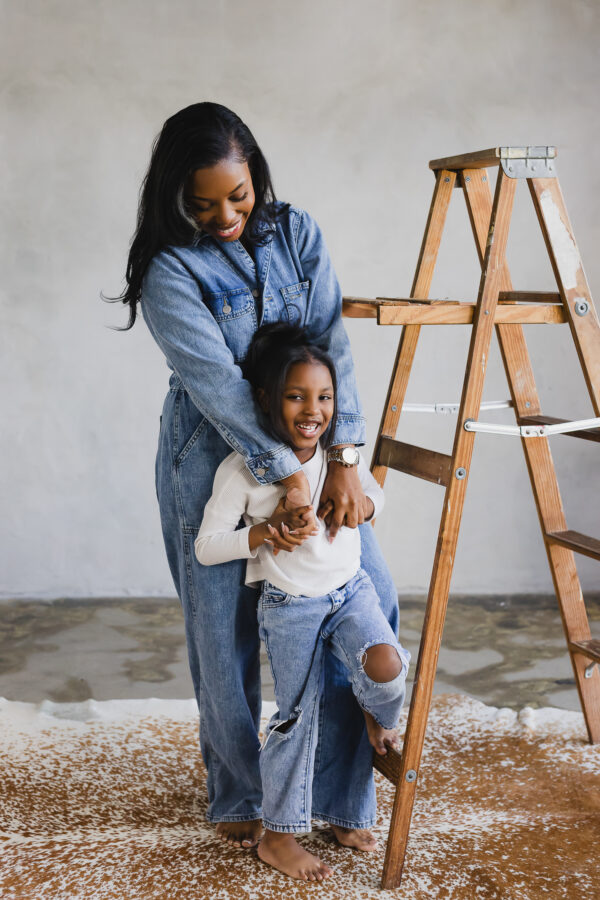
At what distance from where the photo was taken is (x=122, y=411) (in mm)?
4305

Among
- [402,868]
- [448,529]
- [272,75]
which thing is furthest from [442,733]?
[272,75]

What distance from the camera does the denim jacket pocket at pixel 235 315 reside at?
1.93 metres

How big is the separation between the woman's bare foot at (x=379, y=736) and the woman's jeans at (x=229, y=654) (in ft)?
0.32

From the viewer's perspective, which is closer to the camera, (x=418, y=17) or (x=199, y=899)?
(x=199, y=899)

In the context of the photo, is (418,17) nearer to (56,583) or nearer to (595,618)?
(595,618)

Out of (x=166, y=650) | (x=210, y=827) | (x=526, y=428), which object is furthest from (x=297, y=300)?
(x=166, y=650)

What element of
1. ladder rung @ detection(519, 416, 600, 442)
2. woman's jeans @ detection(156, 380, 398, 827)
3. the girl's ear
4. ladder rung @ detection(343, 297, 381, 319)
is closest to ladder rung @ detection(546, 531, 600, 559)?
ladder rung @ detection(519, 416, 600, 442)

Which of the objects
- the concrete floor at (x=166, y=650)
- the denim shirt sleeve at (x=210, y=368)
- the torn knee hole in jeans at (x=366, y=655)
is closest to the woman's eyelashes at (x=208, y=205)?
the denim shirt sleeve at (x=210, y=368)

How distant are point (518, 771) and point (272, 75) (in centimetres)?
318

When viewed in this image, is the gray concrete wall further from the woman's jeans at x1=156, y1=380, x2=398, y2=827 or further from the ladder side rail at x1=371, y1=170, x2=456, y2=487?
the woman's jeans at x1=156, y1=380, x2=398, y2=827

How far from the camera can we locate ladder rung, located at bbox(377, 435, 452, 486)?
203 cm

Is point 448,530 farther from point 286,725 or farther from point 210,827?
point 210,827

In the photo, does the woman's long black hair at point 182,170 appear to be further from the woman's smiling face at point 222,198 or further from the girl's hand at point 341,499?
the girl's hand at point 341,499

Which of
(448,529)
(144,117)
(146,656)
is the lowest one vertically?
(146,656)
